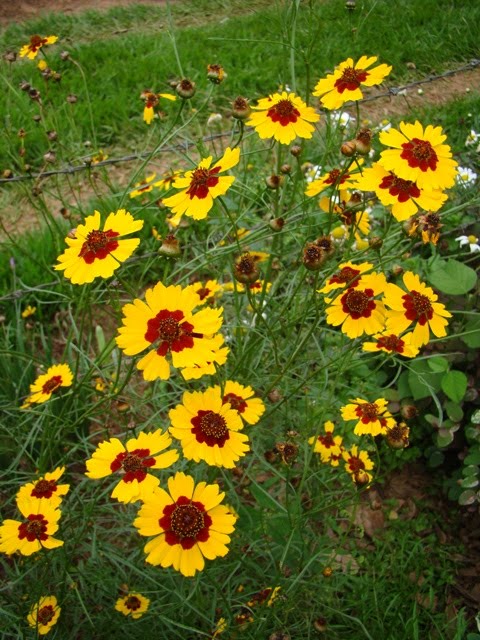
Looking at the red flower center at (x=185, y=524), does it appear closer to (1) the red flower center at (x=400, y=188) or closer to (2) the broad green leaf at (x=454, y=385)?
(1) the red flower center at (x=400, y=188)

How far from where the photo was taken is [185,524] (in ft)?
3.33

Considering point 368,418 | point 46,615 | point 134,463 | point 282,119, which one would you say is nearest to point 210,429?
point 134,463

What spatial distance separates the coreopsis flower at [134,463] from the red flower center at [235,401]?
0.17 meters

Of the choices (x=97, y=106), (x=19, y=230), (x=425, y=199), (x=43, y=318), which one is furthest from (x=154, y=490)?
(x=97, y=106)

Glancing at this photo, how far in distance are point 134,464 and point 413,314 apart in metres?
0.59

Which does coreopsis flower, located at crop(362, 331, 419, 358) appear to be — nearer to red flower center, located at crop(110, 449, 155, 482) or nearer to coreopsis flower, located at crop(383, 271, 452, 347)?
coreopsis flower, located at crop(383, 271, 452, 347)

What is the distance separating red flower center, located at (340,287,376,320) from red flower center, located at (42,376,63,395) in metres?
0.74

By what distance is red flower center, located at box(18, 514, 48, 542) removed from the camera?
119 centimetres

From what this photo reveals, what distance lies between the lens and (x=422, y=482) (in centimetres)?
212

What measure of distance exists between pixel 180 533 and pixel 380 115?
372cm

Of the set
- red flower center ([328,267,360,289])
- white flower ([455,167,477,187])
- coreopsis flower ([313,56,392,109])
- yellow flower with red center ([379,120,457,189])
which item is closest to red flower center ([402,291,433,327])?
Result: red flower center ([328,267,360,289])

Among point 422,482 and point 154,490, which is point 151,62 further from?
point 154,490

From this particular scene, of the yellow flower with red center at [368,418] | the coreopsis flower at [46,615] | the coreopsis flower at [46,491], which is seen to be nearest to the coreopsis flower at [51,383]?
the coreopsis flower at [46,491]

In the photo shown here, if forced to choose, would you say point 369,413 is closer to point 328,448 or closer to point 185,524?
point 328,448
